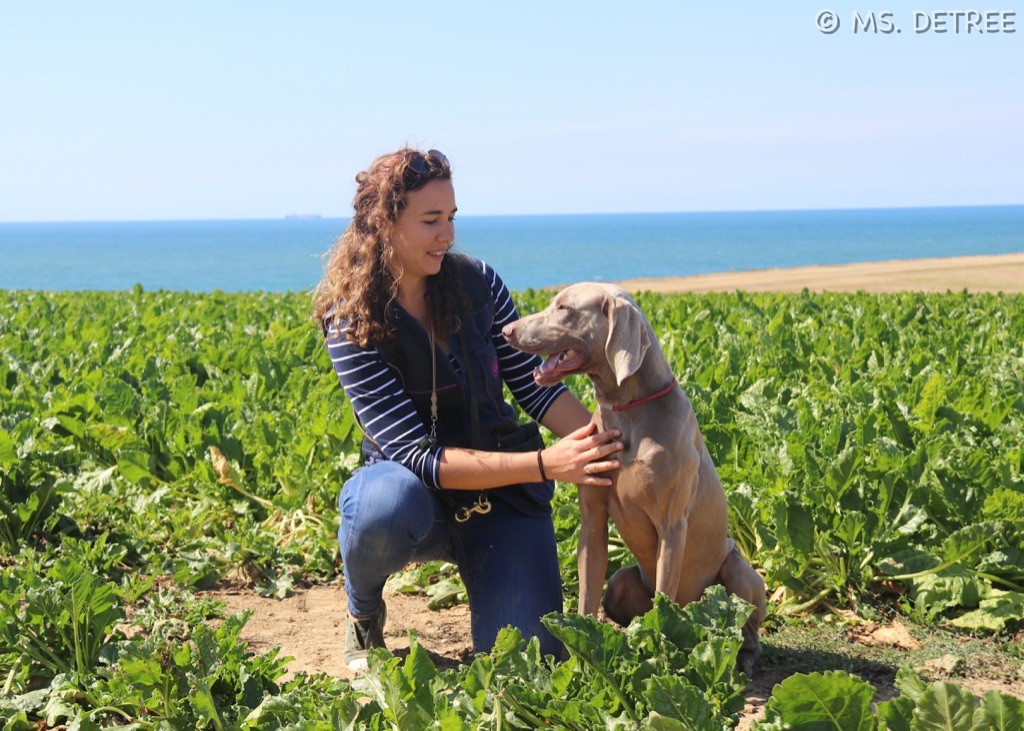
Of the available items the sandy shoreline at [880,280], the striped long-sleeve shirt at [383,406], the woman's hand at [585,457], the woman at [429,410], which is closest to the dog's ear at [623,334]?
the woman's hand at [585,457]

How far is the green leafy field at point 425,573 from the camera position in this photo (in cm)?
319

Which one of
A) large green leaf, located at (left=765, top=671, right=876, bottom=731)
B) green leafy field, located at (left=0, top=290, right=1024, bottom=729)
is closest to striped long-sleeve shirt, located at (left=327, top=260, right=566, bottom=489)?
green leafy field, located at (left=0, top=290, right=1024, bottom=729)

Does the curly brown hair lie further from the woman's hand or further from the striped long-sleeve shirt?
the woman's hand

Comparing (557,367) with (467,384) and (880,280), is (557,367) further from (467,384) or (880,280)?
(880,280)

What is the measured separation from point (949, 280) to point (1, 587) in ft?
89.4

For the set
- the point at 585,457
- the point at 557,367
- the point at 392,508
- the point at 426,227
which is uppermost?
the point at 426,227

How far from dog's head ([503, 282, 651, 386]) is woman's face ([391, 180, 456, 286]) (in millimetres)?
778

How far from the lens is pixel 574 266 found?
9425 centimetres

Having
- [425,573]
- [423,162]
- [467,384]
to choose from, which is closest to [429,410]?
[467,384]

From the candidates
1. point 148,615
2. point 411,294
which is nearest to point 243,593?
point 148,615

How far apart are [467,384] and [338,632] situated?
4.76 feet

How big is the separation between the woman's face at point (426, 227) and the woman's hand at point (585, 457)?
3.39 ft

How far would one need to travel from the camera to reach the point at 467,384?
452 cm

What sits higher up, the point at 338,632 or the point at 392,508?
the point at 392,508
